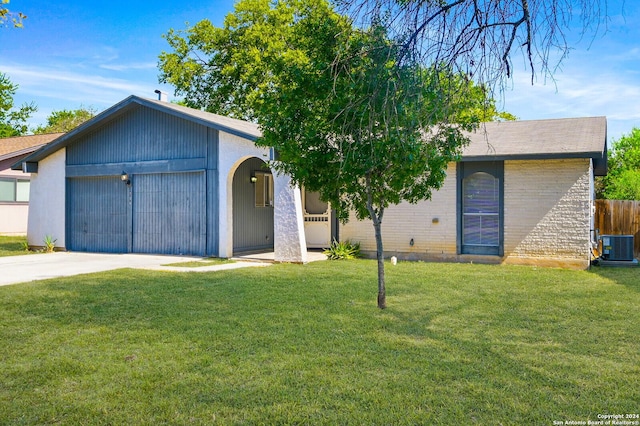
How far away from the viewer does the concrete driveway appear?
1013cm

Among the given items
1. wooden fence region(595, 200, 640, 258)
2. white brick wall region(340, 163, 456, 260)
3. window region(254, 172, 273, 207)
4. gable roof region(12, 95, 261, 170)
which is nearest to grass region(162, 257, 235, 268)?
window region(254, 172, 273, 207)

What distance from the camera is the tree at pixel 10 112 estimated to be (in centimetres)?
3741

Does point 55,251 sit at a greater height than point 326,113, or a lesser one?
lesser

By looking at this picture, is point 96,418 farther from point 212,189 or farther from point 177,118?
point 177,118

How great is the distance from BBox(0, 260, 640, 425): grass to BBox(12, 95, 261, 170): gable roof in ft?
16.7

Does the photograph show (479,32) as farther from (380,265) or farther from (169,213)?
(169,213)

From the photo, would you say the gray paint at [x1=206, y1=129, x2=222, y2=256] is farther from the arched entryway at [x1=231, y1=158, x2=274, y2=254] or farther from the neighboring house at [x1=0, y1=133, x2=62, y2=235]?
the neighboring house at [x1=0, y1=133, x2=62, y2=235]

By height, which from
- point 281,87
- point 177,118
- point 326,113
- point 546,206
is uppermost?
point 177,118

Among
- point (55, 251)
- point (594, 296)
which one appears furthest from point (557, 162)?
point (55, 251)

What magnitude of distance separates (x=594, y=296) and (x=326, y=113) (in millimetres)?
4984

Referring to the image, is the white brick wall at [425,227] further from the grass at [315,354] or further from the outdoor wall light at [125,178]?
the outdoor wall light at [125,178]

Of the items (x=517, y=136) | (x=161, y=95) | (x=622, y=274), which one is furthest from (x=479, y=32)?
(x=161, y=95)

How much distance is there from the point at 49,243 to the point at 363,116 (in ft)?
44.3

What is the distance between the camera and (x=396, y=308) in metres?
6.89
